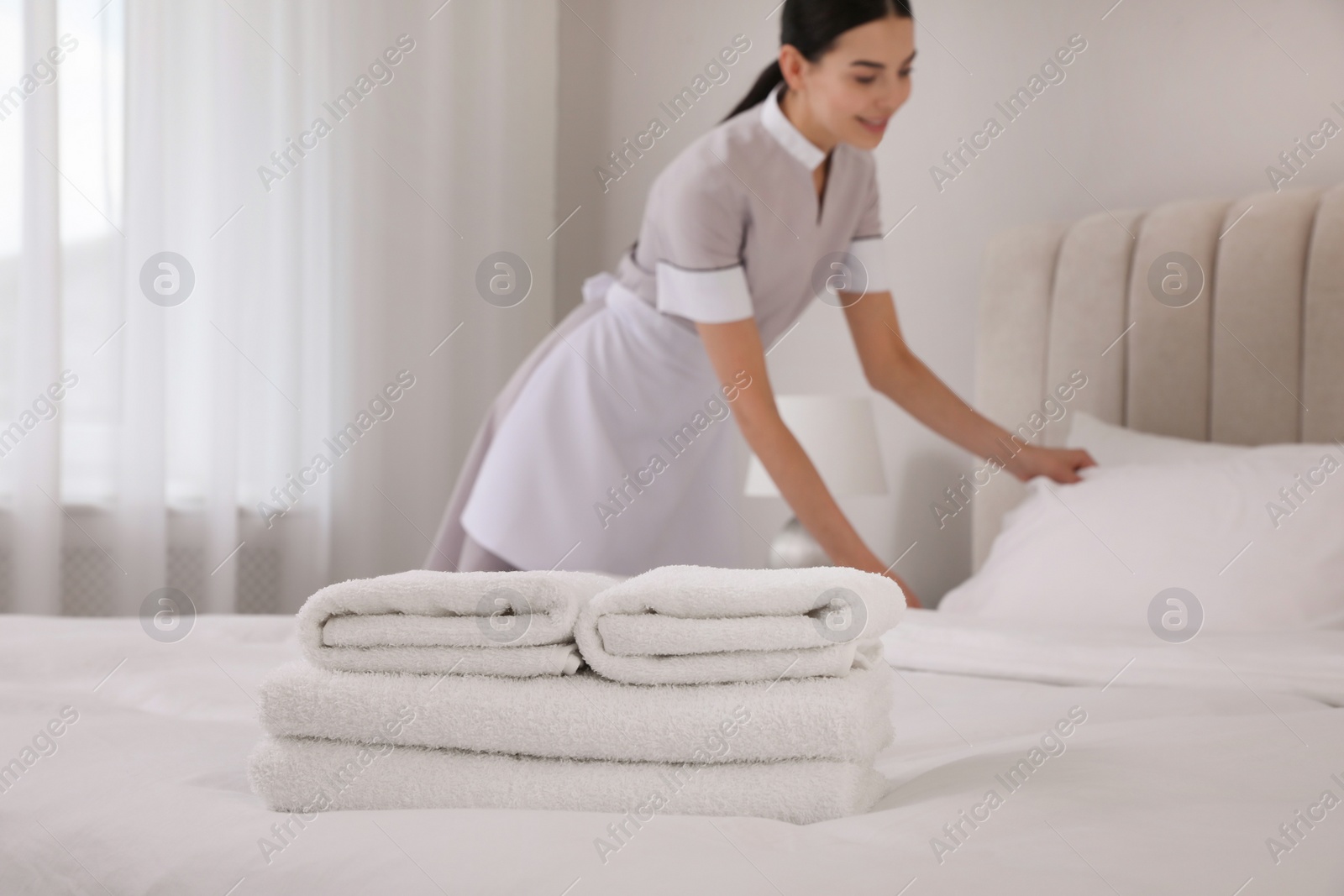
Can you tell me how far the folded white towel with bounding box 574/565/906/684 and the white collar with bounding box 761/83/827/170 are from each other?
1.35 metres

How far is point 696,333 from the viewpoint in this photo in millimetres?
1959

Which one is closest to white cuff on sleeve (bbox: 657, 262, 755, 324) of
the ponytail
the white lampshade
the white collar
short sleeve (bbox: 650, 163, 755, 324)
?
short sleeve (bbox: 650, 163, 755, 324)

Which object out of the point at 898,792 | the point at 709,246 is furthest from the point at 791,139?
the point at 898,792

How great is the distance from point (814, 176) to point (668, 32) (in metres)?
1.33

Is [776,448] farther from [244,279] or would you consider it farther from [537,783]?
[244,279]

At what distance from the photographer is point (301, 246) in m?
2.75

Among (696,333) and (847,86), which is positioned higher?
(847,86)

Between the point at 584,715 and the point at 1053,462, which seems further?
the point at 1053,462

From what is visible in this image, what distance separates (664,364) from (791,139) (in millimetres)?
440

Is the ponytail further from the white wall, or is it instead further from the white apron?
the white wall

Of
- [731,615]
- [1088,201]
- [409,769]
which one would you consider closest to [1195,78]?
[1088,201]

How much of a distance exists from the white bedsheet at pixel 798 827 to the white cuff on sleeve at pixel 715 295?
91 centimetres

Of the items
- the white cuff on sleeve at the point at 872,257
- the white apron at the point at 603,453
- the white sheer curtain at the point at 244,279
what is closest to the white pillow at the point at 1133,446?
the white cuff on sleeve at the point at 872,257

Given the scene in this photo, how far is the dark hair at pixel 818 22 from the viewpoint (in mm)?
1910
